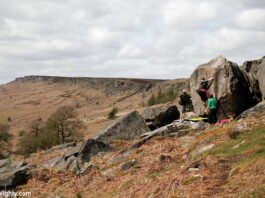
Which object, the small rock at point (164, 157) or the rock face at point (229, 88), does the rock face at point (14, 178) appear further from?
the rock face at point (229, 88)

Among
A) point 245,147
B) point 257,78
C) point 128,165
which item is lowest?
point 128,165

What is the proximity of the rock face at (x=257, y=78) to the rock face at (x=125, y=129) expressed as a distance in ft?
26.9

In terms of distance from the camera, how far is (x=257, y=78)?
2972 cm

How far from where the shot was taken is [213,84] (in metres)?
29.2

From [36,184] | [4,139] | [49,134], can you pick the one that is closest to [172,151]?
[36,184]

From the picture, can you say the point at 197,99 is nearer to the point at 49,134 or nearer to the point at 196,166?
the point at 196,166

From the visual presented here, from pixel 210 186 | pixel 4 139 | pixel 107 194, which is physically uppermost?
pixel 210 186

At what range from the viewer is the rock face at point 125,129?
101 ft

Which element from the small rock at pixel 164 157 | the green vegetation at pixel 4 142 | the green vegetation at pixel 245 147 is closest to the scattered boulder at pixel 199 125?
the small rock at pixel 164 157

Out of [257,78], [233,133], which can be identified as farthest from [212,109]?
[233,133]

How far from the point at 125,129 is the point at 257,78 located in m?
9.88

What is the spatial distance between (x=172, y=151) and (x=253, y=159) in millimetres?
7616

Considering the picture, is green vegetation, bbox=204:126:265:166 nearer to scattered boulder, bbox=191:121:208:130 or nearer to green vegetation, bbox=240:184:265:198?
green vegetation, bbox=240:184:265:198

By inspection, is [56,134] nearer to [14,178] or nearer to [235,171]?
[14,178]
